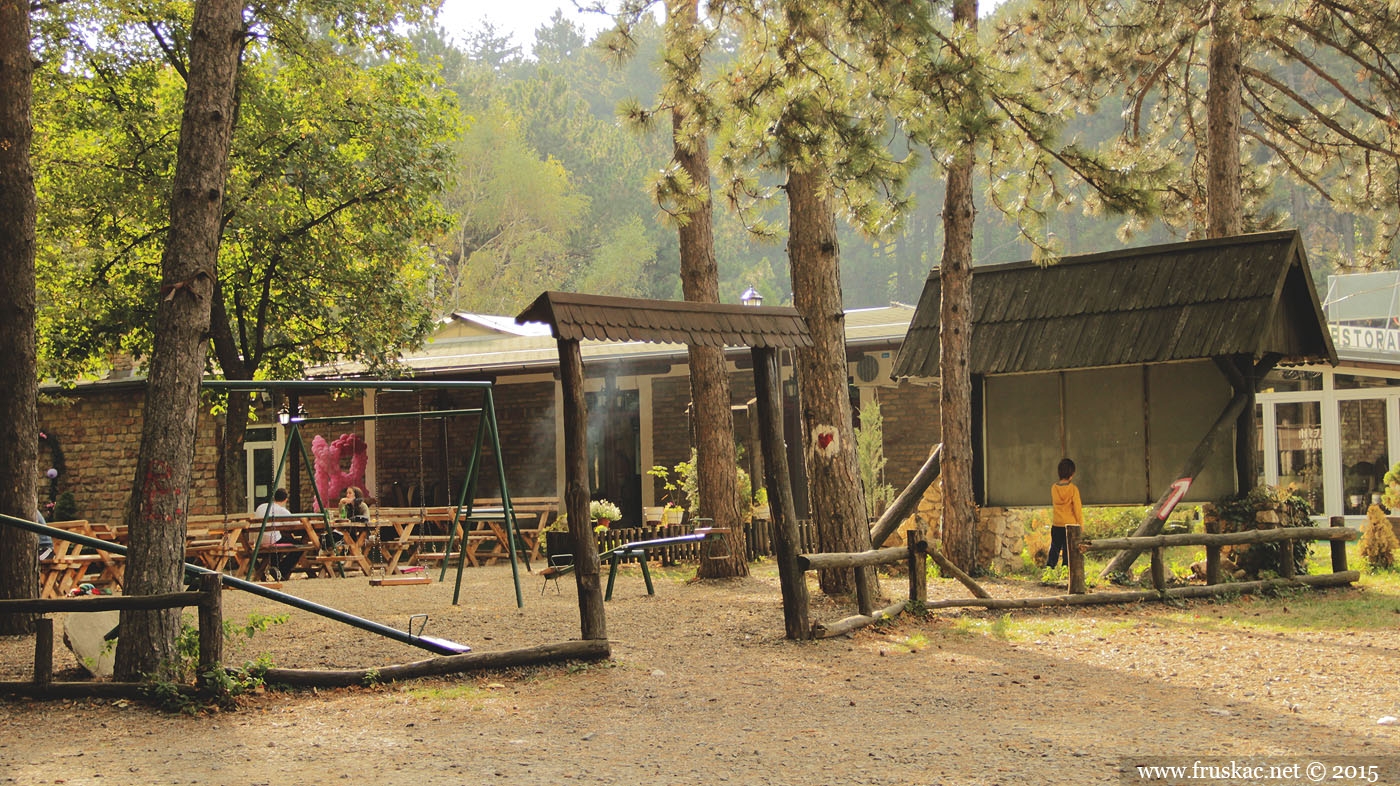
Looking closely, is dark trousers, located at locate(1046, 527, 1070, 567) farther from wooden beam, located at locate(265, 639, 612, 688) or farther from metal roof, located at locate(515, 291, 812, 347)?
wooden beam, located at locate(265, 639, 612, 688)

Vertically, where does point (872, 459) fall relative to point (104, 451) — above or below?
below

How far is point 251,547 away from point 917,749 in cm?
1206

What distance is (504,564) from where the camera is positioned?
59.5 ft

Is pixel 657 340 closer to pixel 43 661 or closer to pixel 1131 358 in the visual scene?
pixel 43 661

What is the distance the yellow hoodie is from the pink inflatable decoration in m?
13.4

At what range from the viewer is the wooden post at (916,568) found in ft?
32.4

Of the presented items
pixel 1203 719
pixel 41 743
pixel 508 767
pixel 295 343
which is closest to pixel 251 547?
pixel 295 343

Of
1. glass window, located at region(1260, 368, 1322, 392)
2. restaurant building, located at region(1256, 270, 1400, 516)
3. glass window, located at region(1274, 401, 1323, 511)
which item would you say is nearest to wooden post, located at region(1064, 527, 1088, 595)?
restaurant building, located at region(1256, 270, 1400, 516)

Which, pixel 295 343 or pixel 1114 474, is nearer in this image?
pixel 1114 474

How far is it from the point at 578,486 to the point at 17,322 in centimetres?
477

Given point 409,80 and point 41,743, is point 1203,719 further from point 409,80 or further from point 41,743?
point 409,80

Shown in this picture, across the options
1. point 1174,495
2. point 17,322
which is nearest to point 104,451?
point 17,322

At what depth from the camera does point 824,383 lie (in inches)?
413

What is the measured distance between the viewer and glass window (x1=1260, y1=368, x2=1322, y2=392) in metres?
19.5
